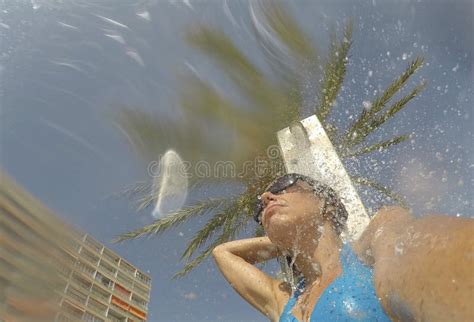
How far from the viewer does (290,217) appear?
2203mm

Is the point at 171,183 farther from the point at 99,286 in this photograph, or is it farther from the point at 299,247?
the point at 99,286

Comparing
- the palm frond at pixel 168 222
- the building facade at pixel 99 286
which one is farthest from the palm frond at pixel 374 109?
the building facade at pixel 99 286

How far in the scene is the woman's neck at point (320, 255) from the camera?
2197mm

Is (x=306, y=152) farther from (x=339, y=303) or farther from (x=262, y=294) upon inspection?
(x=339, y=303)

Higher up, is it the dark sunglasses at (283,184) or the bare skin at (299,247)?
the dark sunglasses at (283,184)

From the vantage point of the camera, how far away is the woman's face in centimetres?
221

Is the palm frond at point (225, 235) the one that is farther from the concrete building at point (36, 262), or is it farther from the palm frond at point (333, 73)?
the concrete building at point (36, 262)

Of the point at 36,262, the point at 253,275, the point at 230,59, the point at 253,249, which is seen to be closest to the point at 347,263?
the point at 253,275

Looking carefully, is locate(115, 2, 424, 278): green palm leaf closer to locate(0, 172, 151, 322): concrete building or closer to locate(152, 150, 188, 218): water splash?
locate(152, 150, 188, 218): water splash

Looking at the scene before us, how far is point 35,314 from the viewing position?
202 centimetres

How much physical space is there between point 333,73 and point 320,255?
20.9ft

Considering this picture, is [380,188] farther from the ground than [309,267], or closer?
farther from the ground

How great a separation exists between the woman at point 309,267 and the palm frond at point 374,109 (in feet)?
19.7

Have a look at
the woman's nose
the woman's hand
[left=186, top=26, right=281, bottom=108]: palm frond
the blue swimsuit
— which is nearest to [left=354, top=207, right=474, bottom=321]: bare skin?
the blue swimsuit
